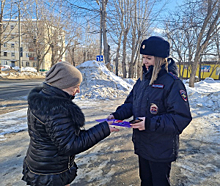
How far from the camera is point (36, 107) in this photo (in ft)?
4.28

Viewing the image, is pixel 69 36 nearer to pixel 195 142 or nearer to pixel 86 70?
pixel 86 70

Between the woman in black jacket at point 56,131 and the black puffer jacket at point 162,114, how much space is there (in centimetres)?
48

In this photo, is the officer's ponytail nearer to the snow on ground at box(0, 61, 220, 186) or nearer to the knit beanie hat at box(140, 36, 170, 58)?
the knit beanie hat at box(140, 36, 170, 58)

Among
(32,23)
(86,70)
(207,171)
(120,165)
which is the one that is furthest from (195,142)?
(32,23)

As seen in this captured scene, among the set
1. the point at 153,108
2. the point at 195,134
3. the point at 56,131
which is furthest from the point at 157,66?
the point at 195,134

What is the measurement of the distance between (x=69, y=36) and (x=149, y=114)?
31.4 meters

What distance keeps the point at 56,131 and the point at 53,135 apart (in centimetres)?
5

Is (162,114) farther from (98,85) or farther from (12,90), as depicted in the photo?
(12,90)

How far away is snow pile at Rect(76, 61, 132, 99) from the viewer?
969 centimetres

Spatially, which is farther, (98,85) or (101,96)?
(98,85)

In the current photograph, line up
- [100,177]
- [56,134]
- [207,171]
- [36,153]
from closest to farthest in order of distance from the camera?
[56,134] < [36,153] < [100,177] < [207,171]

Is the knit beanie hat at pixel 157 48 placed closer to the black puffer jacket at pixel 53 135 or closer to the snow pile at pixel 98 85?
the black puffer jacket at pixel 53 135

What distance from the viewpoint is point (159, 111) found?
5.51 ft

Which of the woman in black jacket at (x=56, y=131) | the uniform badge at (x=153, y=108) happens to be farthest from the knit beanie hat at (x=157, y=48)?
the woman in black jacket at (x=56, y=131)
